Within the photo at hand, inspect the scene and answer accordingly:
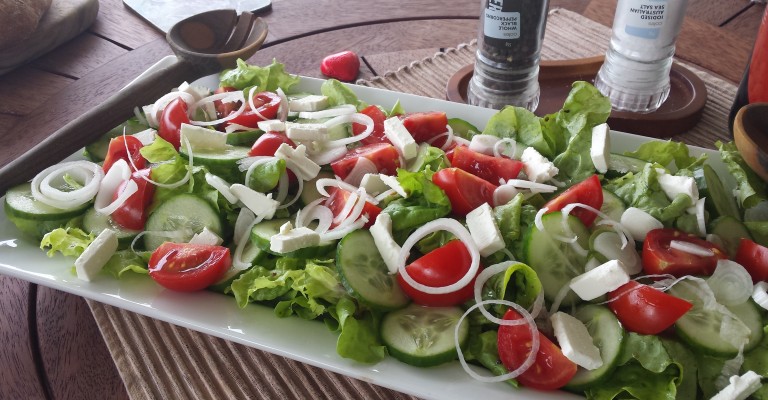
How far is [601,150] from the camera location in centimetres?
169

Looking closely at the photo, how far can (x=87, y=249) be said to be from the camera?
1481mm

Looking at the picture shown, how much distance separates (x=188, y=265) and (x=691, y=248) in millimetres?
1220

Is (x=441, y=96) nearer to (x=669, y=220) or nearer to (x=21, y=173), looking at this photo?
(x=669, y=220)

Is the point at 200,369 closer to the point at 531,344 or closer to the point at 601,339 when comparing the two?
the point at 531,344

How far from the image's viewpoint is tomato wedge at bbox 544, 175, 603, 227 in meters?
1.57

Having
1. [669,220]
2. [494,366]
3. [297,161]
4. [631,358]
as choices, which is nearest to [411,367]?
[494,366]

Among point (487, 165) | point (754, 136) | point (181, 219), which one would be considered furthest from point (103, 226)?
point (754, 136)

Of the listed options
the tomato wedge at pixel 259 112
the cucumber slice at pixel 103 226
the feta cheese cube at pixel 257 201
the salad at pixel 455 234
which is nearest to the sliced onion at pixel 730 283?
the salad at pixel 455 234

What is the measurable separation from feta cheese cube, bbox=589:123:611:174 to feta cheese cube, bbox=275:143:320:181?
787 millimetres

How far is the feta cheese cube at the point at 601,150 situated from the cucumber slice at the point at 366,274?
68cm

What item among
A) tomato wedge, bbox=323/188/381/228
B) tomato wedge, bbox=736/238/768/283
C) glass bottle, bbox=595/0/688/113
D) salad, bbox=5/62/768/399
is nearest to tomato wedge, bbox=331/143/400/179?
salad, bbox=5/62/768/399

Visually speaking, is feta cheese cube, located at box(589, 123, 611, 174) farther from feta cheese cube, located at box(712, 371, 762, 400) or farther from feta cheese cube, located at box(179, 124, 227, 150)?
feta cheese cube, located at box(179, 124, 227, 150)

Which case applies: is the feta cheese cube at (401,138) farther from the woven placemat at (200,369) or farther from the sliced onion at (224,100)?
the woven placemat at (200,369)

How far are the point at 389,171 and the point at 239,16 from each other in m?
1.13
